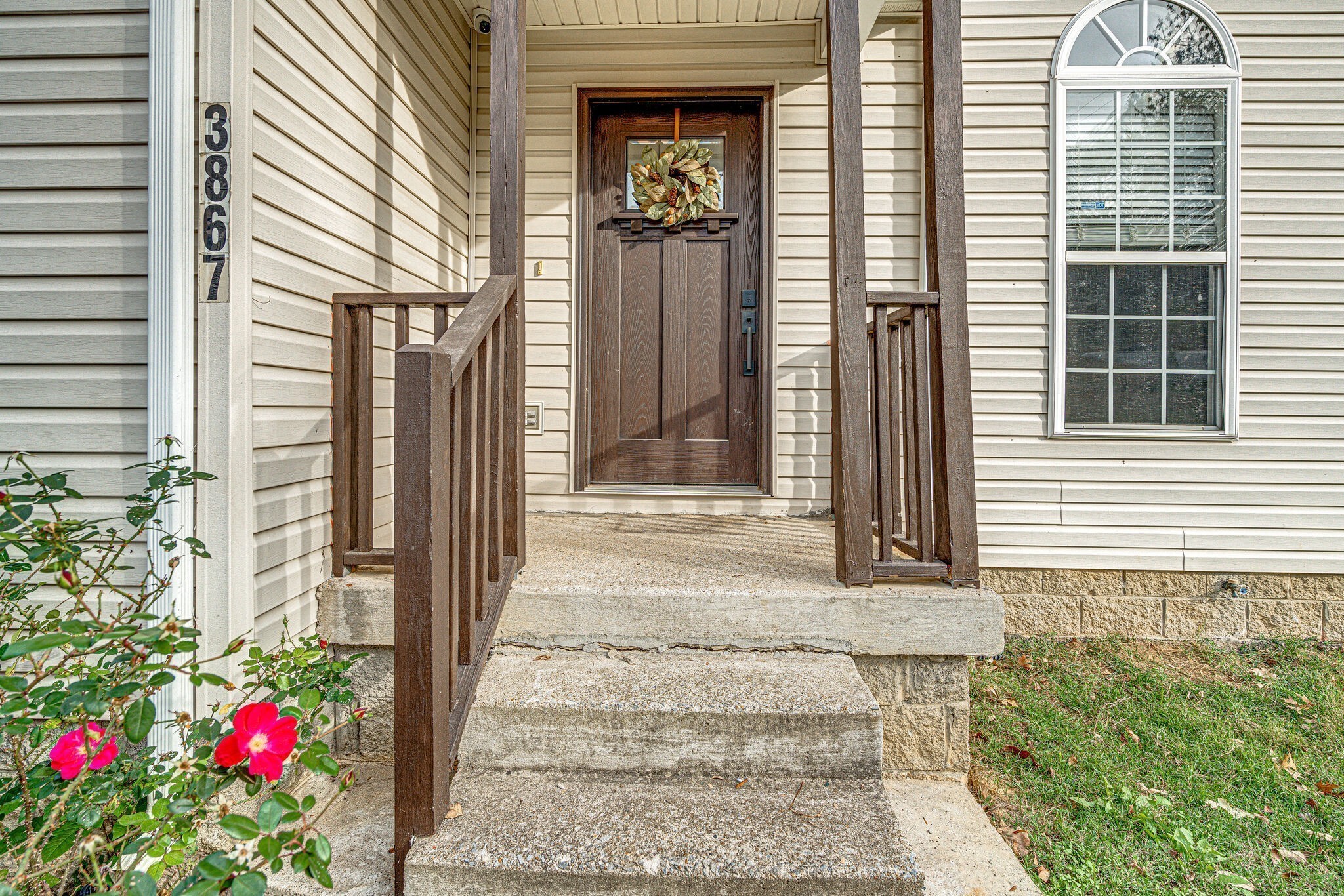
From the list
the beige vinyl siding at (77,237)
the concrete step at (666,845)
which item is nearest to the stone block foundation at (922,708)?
the concrete step at (666,845)

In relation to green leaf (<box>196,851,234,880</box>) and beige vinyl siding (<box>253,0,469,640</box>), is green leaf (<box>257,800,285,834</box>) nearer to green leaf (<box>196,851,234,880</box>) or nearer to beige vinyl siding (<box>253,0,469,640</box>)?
green leaf (<box>196,851,234,880</box>)

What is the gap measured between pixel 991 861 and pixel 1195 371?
253 centimetres

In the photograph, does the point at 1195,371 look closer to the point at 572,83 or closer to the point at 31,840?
the point at 572,83

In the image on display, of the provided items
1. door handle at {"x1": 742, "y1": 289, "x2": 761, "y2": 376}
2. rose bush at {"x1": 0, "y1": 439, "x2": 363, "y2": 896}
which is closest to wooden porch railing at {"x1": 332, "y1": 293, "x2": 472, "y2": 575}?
rose bush at {"x1": 0, "y1": 439, "x2": 363, "y2": 896}

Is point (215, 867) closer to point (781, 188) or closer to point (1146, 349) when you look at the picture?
point (781, 188)

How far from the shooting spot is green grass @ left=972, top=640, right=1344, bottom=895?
1.74 metres

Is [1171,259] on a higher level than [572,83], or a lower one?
lower

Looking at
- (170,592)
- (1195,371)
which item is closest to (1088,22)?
(1195,371)

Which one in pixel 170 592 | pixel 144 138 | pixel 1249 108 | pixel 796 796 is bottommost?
pixel 796 796

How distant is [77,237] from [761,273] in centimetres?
260

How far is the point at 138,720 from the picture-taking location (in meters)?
1.18

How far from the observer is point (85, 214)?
171cm

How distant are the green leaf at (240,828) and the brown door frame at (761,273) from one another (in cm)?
240

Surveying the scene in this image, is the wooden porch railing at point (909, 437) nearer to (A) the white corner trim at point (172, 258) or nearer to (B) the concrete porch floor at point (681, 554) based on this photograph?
(B) the concrete porch floor at point (681, 554)
